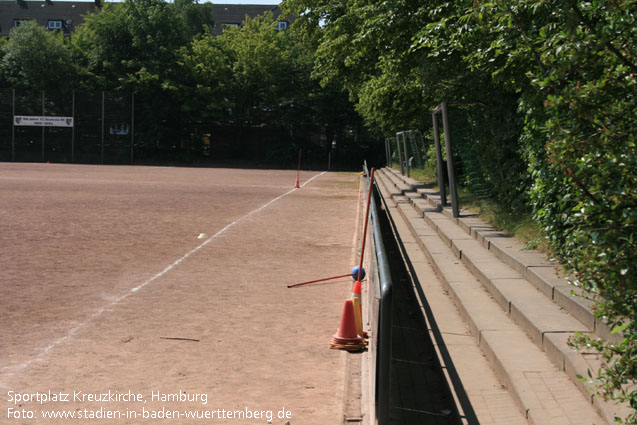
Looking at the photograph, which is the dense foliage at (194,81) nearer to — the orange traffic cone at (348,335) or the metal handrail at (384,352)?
the orange traffic cone at (348,335)

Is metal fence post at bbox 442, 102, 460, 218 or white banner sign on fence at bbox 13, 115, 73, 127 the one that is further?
white banner sign on fence at bbox 13, 115, 73, 127

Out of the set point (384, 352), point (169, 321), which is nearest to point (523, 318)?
point (384, 352)

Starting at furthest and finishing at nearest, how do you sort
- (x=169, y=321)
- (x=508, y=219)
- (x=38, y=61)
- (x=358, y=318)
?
(x=38, y=61)
(x=508, y=219)
(x=169, y=321)
(x=358, y=318)

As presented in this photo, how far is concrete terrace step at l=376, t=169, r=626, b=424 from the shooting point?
Answer: 418 cm

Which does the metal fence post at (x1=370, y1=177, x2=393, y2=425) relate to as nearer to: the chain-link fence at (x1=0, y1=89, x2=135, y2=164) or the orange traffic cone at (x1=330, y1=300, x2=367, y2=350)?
the orange traffic cone at (x1=330, y1=300, x2=367, y2=350)

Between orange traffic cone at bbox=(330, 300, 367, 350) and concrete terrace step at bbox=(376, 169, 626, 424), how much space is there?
3.25ft

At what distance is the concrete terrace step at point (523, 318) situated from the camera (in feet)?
13.7

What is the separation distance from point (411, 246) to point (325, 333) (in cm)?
486

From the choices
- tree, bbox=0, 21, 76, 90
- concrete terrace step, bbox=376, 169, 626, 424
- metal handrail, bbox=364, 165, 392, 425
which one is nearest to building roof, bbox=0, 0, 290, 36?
tree, bbox=0, 21, 76, 90

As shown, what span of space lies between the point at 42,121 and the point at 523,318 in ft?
172

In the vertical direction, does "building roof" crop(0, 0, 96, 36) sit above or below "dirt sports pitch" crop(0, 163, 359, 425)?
above

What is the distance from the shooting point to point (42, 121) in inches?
2068

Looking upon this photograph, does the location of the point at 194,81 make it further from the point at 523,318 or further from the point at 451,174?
the point at 523,318

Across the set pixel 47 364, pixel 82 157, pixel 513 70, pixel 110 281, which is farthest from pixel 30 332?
pixel 82 157
